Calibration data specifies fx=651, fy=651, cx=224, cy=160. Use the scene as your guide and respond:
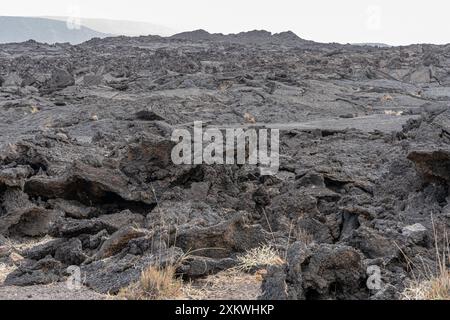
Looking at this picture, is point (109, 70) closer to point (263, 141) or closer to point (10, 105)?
point (10, 105)

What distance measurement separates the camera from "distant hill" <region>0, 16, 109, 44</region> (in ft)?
299

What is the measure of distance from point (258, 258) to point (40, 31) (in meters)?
94.8

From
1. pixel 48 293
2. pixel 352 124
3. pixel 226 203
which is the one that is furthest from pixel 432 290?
pixel 352 124

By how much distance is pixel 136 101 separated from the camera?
59.1 ft

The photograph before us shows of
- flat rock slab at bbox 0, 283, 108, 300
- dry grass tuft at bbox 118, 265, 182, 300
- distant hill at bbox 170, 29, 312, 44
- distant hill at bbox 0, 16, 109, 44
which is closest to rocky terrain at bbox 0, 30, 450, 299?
flat rock slab at bbox 0, 283, 108, 300

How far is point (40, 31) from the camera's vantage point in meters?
93.6

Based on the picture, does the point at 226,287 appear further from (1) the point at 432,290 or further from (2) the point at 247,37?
(2) the point at 247,37

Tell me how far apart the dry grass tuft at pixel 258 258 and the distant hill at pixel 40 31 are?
89071 millimetres

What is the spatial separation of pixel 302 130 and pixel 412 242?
8.21 metres

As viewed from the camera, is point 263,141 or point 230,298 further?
point 263,141

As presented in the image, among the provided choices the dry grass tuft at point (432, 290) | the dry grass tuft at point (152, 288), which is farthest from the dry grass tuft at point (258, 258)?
the dry grass tuft at point (432, 290)

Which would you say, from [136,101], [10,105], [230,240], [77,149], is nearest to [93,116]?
[136,101]

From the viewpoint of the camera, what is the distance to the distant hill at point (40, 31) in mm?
91062

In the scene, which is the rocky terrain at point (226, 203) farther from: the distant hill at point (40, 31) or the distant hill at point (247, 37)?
the distant hill at point (40, 31)
